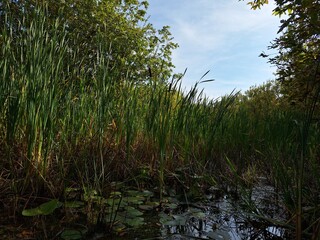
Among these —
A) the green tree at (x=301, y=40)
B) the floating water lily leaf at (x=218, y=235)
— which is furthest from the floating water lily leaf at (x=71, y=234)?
the green tree at (x=301, y=40)

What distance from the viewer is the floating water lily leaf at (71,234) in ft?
3.83

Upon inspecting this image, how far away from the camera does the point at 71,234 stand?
1.19 metres

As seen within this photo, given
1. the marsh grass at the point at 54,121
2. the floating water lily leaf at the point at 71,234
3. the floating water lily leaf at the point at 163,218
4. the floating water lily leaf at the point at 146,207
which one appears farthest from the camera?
the floating water lily leaf at the point at 146,207

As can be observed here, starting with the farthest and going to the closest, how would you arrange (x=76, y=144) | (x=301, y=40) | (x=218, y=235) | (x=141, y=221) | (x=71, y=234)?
(x=301, y=40), (x=76, y=144), (x=141, y=221), (x=218, y=235), (x=71, y=234)

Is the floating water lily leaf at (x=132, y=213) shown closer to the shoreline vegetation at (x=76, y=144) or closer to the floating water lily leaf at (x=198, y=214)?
the shoreline vegetation at (x=76, y=144)

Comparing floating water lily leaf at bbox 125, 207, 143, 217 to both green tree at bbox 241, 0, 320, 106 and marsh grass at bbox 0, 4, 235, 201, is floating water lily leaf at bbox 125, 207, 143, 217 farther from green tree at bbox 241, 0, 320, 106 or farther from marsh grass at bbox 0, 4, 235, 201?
green tree at bbox 241, 0, 320, 106

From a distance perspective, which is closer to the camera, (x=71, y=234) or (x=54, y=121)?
(x=71, y=234)

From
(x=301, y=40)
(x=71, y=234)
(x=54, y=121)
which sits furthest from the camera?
(x=301, y=40)

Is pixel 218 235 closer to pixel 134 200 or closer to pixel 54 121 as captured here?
pixel 134 200

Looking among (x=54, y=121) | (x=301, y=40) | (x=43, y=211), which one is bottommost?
(x=43, y=211)

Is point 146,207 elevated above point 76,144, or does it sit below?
below

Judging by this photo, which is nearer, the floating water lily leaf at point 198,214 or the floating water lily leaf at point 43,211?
the floating water lily leaf at point 43,211

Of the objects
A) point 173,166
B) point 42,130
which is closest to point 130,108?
point 173,166

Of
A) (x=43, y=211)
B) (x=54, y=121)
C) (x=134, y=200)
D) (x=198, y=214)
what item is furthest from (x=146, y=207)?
(x=54, y=121)
